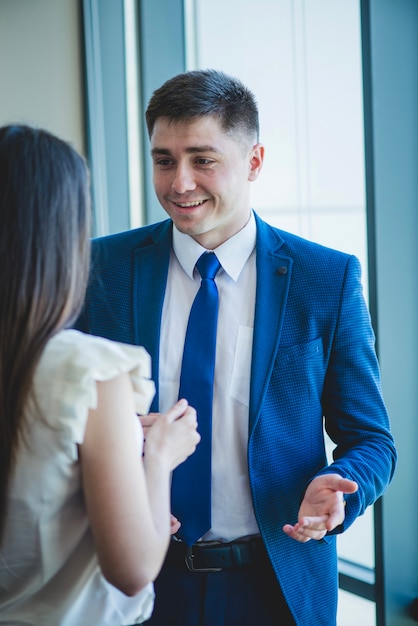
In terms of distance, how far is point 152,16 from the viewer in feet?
10.2

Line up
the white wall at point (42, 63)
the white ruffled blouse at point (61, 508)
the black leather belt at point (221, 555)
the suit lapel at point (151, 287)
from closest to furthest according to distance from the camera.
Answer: the white ruffled blouse at point (61, 508), the black leather belt at point (221, 555), the suit lapel at point (151, 287), the white wall at point (42, 63)

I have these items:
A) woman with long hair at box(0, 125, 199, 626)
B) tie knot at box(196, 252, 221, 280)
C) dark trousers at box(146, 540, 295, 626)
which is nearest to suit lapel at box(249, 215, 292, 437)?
tie knot at box(196, 252, 221, 280)

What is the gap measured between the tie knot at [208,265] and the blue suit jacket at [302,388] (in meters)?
0.11

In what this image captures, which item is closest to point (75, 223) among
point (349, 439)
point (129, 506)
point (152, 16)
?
point (129, 506)

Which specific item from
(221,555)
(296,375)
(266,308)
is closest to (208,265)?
(266,308)

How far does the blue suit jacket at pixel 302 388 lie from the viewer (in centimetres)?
152

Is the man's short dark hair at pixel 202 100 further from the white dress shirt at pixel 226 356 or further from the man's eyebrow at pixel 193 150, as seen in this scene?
the white dress shirt at pixel 226 356

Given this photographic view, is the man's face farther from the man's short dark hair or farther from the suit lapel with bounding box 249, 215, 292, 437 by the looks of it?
the suit lapel with bounding box 249, 215, 292, 437

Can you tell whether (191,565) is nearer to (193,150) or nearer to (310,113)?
(193,150)

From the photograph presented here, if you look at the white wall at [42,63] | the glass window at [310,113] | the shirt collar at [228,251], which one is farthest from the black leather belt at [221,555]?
the white wall at [42,63]

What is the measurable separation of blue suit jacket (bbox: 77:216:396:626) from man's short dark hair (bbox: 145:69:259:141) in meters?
0.33

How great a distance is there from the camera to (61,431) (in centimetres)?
93

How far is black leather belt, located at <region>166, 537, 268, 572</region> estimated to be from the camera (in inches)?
59.4

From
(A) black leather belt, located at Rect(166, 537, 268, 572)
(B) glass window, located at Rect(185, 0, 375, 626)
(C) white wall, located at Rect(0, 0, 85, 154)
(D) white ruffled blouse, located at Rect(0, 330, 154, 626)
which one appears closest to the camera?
(D) white ruffled blouse, located at Rect(0, 330, 154, 626)
